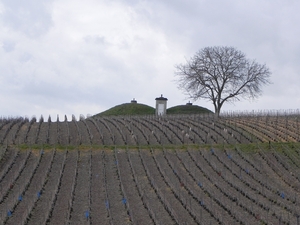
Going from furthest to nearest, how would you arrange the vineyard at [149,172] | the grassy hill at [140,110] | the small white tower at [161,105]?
1. the grassy hill at [140,110]
2. the small white tower at [161,105]
3. the vineyard at [149,172]

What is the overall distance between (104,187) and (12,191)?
371cm

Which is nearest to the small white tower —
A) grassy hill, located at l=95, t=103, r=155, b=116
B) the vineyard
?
grassy hill, located at l=95, t=103, r=155, b=116

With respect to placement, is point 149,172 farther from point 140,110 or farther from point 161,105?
point 140,110

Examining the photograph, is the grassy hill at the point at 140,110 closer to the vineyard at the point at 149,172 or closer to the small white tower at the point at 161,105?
the small white tower at the point at 161,105

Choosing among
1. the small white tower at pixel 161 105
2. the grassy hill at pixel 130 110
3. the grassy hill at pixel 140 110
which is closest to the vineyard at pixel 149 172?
the small white tower at pixel 161 105

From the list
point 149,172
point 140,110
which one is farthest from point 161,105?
point 149,172

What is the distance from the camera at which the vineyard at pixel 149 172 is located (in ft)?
55.6

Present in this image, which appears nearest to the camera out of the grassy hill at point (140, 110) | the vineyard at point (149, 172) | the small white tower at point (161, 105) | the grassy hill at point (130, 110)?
the vineyard at point (149, 172)

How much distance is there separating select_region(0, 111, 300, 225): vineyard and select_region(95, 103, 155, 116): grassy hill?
13.1 m

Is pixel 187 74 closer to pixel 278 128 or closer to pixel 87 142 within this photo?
pixel 278 128

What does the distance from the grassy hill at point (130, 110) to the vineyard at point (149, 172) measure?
42.9 feet

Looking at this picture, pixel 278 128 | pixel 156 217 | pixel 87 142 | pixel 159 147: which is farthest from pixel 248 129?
pixel 156 217

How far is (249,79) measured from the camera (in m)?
44.5

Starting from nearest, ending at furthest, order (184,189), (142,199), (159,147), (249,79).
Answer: (142,199), (184,189), (159,147), (249,79)
